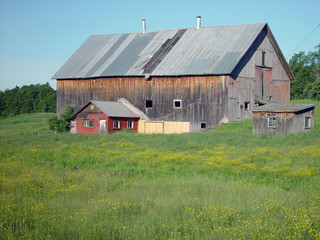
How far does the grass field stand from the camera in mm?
8219

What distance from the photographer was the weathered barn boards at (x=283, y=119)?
1100 inches

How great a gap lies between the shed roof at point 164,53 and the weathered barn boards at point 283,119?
6025 mm

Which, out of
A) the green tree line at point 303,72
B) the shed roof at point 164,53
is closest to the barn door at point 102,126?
the shed roof at point 164,53

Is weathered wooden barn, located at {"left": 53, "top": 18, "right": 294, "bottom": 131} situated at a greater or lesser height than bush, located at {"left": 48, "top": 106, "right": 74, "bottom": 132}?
greater

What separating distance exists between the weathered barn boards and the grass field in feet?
23.7

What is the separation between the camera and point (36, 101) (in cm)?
10775

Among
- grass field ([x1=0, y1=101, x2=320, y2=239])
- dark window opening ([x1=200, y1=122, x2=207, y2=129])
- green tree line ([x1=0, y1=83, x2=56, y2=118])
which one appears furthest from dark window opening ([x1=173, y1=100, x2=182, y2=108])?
green tree line ([x1=0, y1=83, x2=56, y2=118])

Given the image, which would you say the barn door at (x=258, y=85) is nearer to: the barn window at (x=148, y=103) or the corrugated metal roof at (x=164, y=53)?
the corrugated metal roof at (x=164, y=53)

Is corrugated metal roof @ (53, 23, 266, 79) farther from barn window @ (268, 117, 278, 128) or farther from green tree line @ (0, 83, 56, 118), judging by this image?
green tree line @ (0, 83, 56, 118)

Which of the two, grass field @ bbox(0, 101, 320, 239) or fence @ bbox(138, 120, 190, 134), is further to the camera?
fence @ bbox(138, 120, 190, 134)

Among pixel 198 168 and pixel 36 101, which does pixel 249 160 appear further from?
pixel 36 101

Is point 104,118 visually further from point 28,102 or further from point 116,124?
point 28,102

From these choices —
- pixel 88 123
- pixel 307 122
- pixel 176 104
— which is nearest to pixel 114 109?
pixel 88 123

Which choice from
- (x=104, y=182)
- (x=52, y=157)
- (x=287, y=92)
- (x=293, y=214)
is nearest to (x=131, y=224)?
(x=293, y=214)
